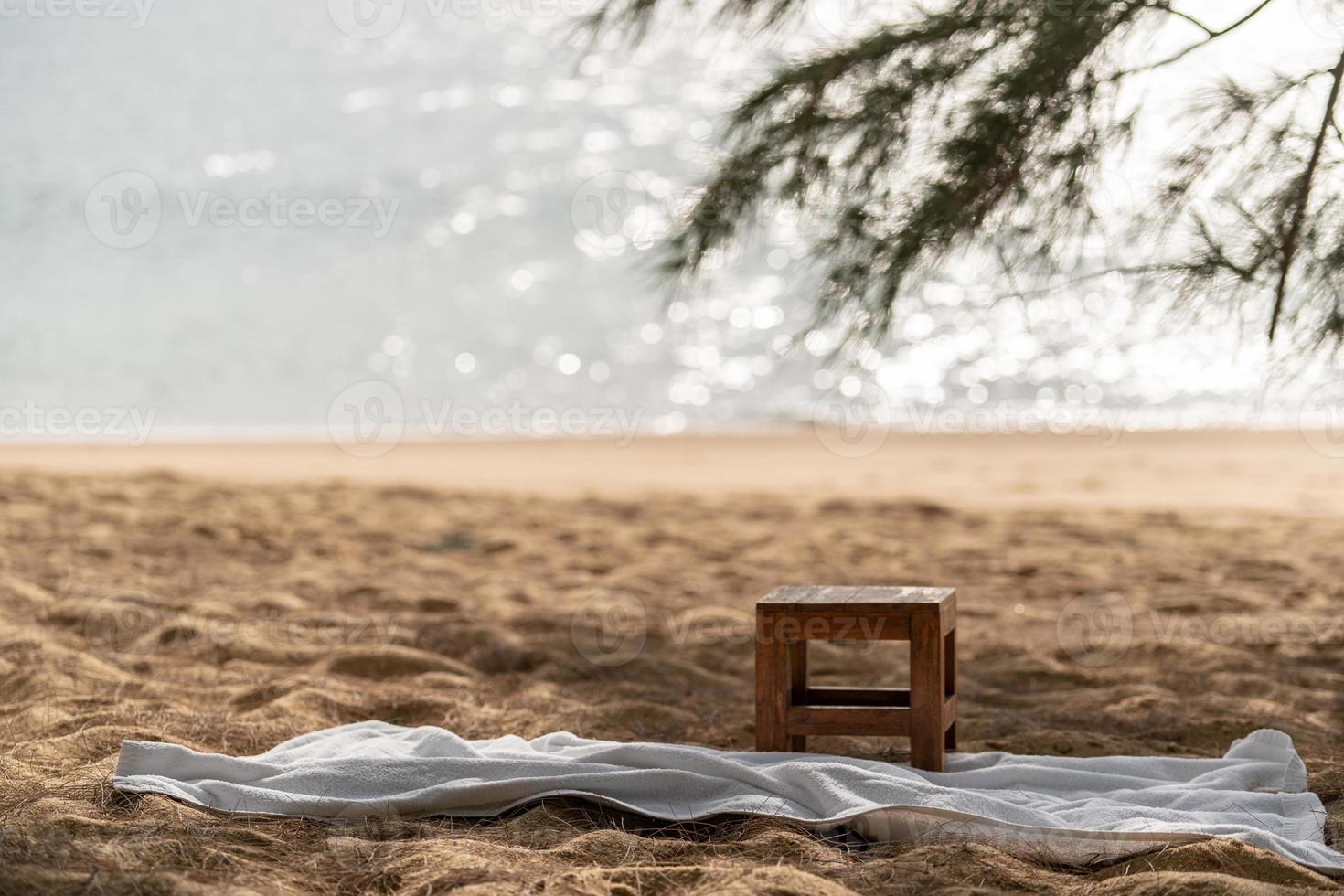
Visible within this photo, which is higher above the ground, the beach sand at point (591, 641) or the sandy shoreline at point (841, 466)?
the sandy shoreline at point (841, 466)

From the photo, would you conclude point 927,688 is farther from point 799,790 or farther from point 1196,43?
point 1196,43

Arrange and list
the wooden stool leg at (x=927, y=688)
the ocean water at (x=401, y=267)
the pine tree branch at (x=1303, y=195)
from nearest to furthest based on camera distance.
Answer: the wooden stool leg at (x=927, y=688), the pine tree branch at (x=1303, y=195), the ocean water at (x=401, y=267)

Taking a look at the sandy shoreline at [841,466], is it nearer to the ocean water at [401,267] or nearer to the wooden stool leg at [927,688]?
the ocean water at [401,267]

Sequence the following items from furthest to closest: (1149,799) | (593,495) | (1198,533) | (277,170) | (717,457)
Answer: (277,170) < (717,457) < (593,495) < (1198,533) < (1149,799)

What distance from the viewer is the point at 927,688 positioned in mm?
2664

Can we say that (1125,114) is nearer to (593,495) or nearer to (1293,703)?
(1293,703)

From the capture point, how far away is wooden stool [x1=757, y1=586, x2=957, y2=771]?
2.67m

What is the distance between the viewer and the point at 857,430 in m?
12.3

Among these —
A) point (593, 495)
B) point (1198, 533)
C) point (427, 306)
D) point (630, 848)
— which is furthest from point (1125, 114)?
point (427, 306)

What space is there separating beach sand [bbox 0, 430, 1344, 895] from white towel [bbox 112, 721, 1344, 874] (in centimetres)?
6

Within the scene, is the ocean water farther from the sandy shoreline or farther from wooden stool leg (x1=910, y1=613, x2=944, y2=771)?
wooden stool leg (x1=910, y1=613, x2=944, y2=771)

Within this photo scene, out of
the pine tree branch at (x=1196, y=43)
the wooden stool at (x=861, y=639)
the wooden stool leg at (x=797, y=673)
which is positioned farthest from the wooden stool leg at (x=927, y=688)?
the pine tree branch at (x=1196, y=43)

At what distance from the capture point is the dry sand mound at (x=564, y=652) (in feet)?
6.81

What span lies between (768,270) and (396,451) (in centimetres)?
956
